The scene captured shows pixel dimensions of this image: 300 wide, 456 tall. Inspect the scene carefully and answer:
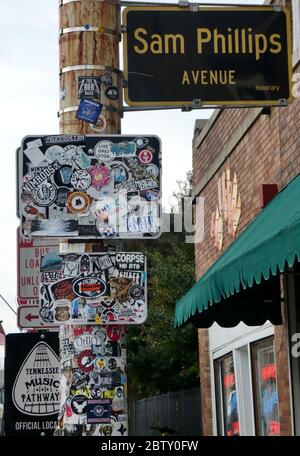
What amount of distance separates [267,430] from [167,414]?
1300 cm

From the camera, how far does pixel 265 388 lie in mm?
11016

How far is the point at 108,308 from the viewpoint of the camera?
Answer: 5.46 m

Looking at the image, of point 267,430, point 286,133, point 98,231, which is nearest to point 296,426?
point 267,430

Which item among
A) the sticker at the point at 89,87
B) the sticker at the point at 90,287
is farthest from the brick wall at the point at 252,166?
the sticker at the point at 90,287

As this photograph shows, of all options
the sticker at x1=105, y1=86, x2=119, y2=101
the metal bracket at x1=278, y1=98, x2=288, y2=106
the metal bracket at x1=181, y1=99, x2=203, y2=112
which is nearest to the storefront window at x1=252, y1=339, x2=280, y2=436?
the metal bracket at x1=278, y1=98, x2=288, y2=106

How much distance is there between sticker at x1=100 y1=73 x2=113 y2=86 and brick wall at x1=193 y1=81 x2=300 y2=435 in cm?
381

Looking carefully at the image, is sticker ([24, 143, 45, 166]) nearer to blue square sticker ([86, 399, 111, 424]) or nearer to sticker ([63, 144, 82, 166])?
sticker ([63, 144, 82, 166])

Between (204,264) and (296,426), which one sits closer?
(296,426)

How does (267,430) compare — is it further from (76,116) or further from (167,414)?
(167,414)

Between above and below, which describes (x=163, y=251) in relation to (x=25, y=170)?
above

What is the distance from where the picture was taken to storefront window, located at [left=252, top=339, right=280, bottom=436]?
10602 mm

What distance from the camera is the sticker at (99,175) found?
550 cm

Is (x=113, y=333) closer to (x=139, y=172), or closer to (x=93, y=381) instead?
(x=93, y=381)
